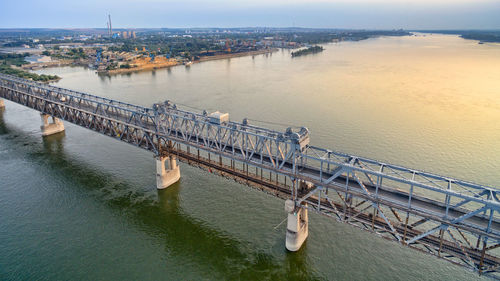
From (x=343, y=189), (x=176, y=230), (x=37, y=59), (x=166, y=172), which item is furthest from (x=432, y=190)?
(x=37, y=59)

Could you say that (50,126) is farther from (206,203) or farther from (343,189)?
(343,189)

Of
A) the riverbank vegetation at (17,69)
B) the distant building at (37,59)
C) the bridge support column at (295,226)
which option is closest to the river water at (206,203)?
the bridge support column at (295,226)

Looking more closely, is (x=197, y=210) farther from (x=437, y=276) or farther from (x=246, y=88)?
(x=246, y=88)

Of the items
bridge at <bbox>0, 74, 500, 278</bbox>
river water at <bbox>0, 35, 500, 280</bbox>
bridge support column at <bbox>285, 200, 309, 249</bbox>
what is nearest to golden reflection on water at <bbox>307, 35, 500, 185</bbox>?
river water at <bbox>0, 35, 500, 280</bbox>

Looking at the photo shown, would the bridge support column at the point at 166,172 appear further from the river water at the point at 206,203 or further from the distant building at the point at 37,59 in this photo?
the distant building at the point at 37,59

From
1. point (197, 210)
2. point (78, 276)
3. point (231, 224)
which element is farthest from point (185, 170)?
point (78, 276)

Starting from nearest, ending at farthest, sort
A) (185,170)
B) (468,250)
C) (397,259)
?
(468,250) → (397,259) → (185,170)
